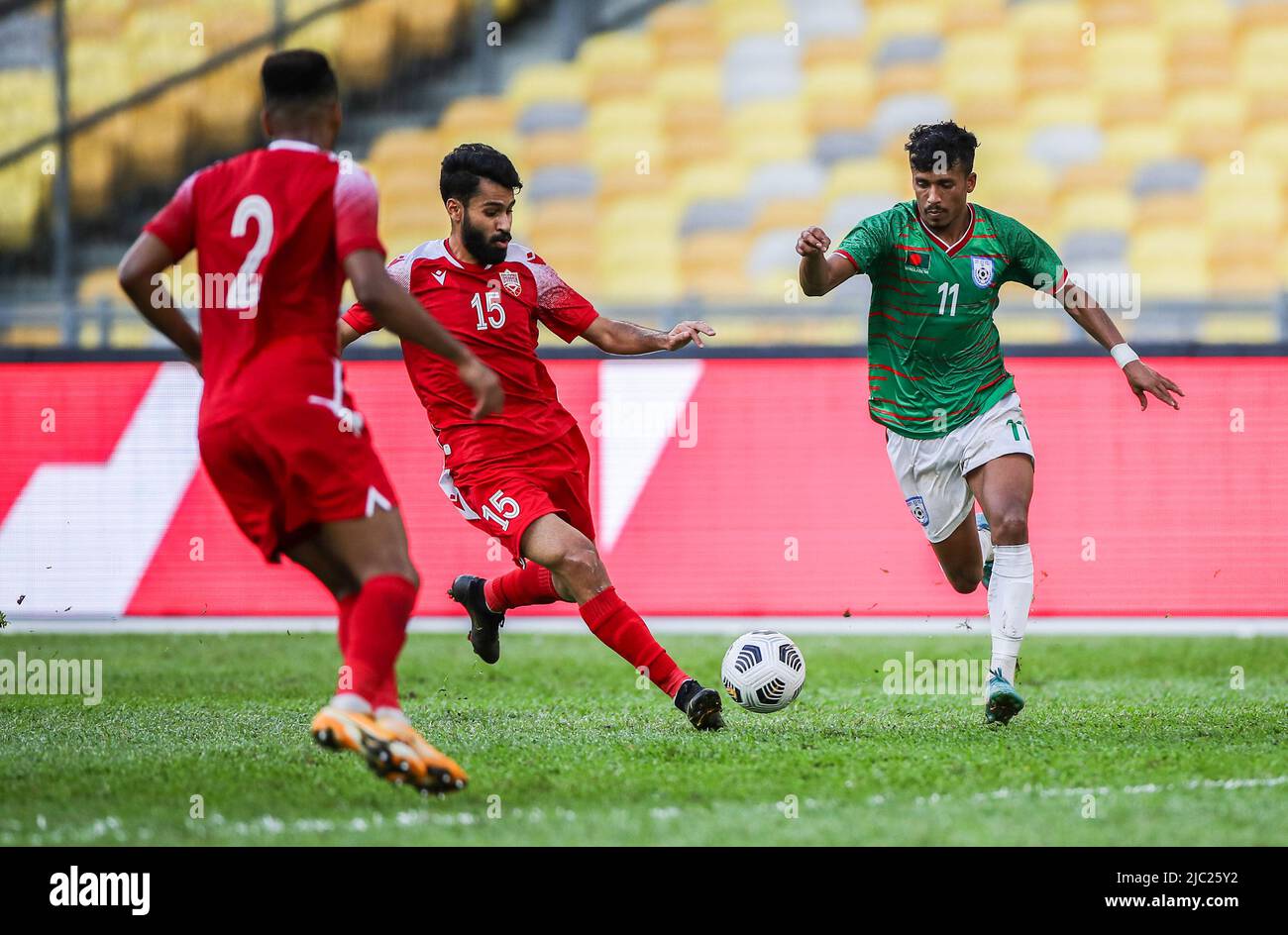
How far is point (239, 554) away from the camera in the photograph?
10.1 meters

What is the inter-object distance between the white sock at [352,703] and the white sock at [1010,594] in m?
2.86

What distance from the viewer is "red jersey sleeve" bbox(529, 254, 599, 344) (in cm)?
645

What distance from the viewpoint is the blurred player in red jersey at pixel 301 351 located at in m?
4.32

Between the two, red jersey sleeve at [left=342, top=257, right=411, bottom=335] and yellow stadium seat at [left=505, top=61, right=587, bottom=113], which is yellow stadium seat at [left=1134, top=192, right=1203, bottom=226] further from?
red jersey sleeve at [left=342, top=257, right=411, bottom=335]

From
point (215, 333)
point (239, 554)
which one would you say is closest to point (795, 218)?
point (239, 554)

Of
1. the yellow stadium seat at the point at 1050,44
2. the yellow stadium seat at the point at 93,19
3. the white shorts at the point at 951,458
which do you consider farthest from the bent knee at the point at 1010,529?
the yellow stadium seat at the point at 93,19

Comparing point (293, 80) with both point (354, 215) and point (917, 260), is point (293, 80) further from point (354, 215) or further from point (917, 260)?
point (917, 260)

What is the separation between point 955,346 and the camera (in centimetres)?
657

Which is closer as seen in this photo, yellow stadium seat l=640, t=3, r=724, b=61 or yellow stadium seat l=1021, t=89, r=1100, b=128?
yellow stadium seat l=1021, t=89, r=1100, b=128

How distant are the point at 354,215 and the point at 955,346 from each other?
10.1 feet

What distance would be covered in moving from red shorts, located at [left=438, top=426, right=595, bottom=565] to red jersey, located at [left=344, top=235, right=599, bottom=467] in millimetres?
53

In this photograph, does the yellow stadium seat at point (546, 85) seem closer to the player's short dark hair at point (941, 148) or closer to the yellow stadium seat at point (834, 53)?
the yellow stadium seat at point (834, 53)

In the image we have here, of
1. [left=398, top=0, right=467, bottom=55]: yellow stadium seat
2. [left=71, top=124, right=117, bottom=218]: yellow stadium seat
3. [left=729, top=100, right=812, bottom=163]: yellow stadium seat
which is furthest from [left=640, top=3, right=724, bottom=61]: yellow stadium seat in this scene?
[left=71, top=124, right=117, bottom=218]: yellow stadium seat

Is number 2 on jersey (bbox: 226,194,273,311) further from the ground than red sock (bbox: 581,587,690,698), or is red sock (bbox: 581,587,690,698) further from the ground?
number 2 on jersey (bbox: 226,194,273,311)
